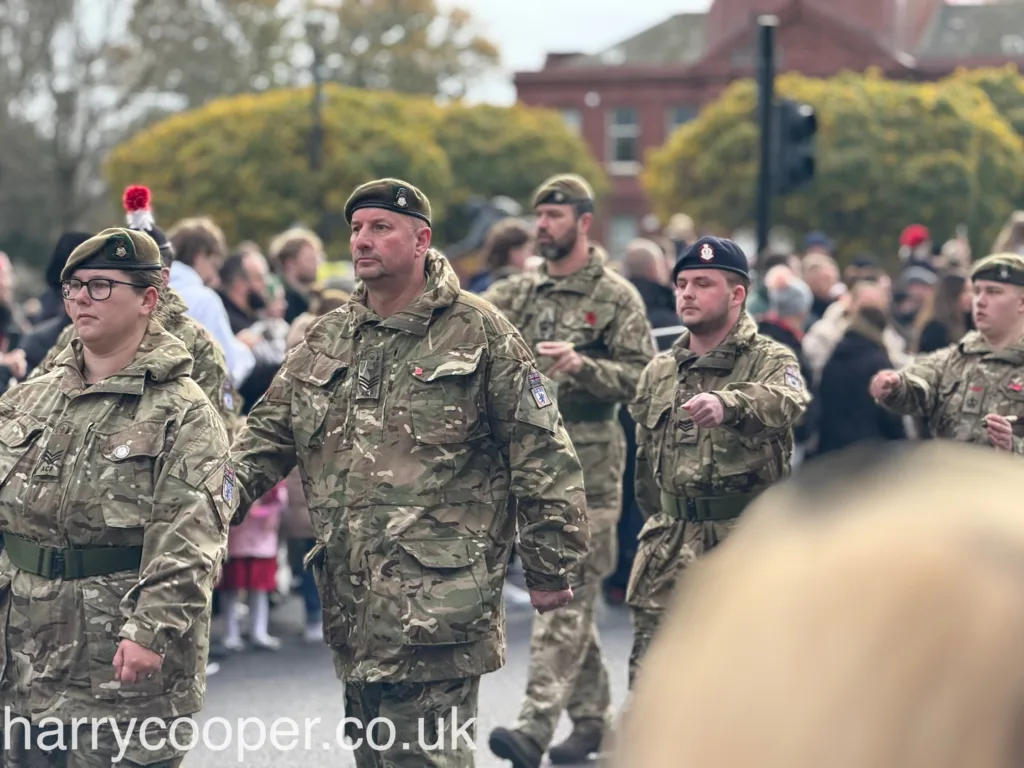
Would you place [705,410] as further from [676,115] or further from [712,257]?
[676,115]

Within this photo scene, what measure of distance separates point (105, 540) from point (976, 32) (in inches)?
2783

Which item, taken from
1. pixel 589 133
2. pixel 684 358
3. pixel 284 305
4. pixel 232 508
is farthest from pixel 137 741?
pixel 589 133

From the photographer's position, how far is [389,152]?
5122 centimetres

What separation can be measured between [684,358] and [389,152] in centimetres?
4566

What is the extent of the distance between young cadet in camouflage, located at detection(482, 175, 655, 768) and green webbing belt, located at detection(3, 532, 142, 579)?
2696mm

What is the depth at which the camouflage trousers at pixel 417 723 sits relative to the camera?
493 cm

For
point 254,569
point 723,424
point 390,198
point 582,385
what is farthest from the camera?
point 254,569

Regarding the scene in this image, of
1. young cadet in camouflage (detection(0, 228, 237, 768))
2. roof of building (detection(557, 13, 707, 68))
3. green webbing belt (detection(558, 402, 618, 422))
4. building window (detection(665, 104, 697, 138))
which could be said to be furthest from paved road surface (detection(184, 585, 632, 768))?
roof of building (detection(557, 13, 707, 68))

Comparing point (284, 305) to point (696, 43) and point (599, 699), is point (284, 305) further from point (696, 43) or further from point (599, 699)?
point (696, 43)

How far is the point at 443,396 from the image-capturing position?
5043 millimetres

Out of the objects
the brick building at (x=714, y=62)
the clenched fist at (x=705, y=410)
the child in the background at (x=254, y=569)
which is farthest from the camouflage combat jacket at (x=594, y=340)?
the brick building at (x=714, y=62)

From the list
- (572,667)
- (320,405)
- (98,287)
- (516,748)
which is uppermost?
(98,287)

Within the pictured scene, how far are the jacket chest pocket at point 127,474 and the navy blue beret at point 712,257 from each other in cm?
235

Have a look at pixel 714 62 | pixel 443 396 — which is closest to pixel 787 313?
pixel 443 396
